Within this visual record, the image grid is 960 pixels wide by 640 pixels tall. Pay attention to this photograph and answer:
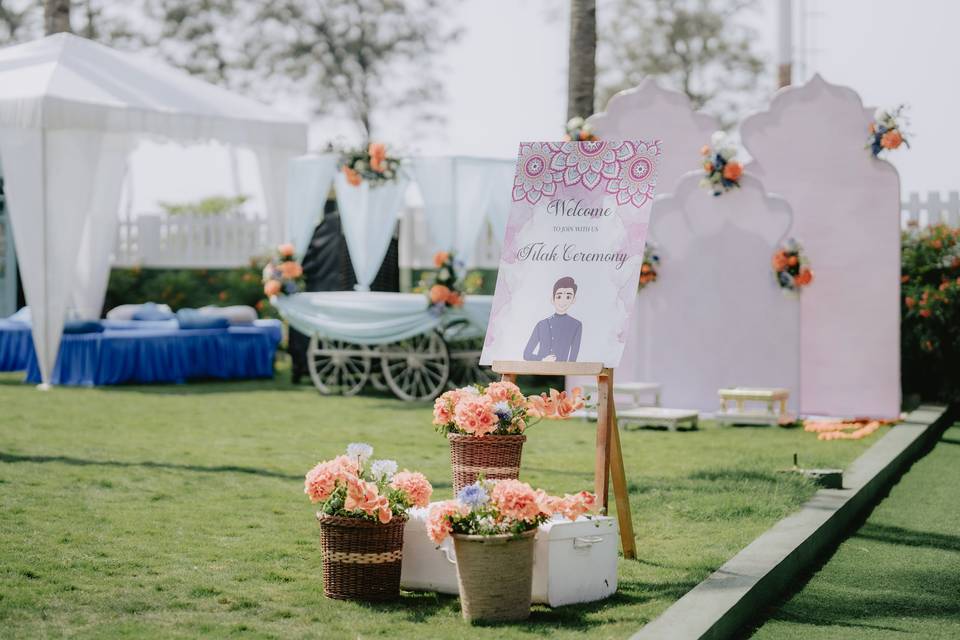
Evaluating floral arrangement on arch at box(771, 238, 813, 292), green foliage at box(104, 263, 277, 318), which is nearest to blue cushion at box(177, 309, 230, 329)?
green foliage at box(104, 263, 277, 318)

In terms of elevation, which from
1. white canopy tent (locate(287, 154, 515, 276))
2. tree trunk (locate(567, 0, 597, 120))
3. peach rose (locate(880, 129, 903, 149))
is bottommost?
white canopy tent (locate(287, 154, 515, 276))

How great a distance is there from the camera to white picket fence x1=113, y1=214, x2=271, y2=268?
2041 centimetres

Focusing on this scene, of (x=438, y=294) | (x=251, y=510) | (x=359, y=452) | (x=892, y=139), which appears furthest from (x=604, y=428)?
(x=438, y=294)

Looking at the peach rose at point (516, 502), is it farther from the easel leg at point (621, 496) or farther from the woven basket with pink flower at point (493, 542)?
the easel leg at point (621, 496)

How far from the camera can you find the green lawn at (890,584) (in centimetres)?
484

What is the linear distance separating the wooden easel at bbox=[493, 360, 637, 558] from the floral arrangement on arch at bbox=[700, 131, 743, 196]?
631cm

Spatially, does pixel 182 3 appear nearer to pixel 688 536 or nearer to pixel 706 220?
pixel 706 220

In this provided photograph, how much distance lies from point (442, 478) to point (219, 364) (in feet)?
28.8

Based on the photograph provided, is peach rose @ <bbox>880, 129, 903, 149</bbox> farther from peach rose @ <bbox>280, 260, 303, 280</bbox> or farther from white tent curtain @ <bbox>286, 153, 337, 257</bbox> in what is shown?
peach rose @ <bbox>280, 260, 303, 280</bbox>

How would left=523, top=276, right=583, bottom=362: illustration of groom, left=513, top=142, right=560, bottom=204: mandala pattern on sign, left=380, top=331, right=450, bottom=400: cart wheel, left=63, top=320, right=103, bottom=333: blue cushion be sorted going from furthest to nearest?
left=63, top=320, right=103, bottom=333: blue cushion < left=380, top=331, right=450, bottom=400: cart wheel < left=513, top=142, right=560, bottom=204: mandala pattern on sign < left=523, top=276, right=583, bottom=362: illustration of groom

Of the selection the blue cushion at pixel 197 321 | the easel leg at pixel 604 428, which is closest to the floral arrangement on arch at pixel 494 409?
the easel leg at pixel 604 428

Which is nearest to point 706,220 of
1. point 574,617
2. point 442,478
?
point 442,478

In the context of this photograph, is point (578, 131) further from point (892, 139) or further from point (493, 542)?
point (493, 542)

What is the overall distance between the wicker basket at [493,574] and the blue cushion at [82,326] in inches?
438
